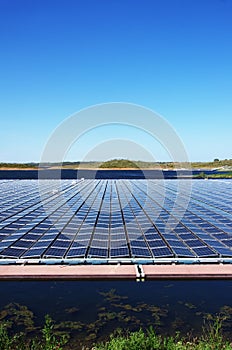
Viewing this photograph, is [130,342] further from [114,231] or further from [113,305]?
[114,231]

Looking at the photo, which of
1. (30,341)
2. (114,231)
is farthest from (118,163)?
(30,341)

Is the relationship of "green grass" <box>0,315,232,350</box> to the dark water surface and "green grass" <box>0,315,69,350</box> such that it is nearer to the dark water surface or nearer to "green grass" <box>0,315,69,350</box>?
"green grass" <box>0,315,69,350</box>

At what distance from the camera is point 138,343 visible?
8.61 metres

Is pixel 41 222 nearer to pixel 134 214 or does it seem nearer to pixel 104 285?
pixel 134 214

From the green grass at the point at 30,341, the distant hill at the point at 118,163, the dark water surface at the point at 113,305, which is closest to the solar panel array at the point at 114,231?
the dark water surface at the point at 113,305

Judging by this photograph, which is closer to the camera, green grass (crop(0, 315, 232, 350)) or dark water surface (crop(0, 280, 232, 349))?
green grass (crop(0, 315, 232, 350))

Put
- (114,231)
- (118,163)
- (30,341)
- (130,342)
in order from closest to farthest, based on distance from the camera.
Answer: (130,342), (30,341), (114,231), (118,163)

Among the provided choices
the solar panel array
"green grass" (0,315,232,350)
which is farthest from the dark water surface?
the solar panel array

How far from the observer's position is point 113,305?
40.1ft

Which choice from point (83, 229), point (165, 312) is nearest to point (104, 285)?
point (165, 312)

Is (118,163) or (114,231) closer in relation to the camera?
(114,231)

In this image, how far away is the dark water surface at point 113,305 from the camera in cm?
1087

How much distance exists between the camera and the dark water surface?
1087 cm

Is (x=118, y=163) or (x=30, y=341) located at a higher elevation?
(x=118, y=163)
